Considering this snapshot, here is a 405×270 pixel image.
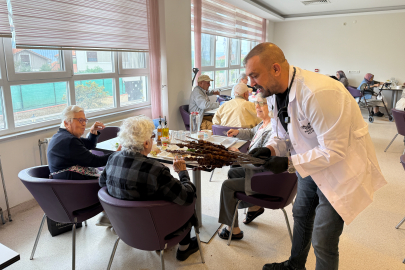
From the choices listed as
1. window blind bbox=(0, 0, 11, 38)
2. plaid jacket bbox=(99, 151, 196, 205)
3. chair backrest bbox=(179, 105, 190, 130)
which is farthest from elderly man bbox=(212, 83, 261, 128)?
window blind bbox=(0, 0, 11, 38)

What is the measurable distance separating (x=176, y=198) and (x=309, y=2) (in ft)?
25.8

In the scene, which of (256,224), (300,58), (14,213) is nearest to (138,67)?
(14,213)

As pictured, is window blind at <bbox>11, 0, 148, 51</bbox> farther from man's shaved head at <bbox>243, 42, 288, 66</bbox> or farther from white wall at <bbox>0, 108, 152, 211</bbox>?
man's shaved head at <bbox>243, 42, 288, 66</bbox>

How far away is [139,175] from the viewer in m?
1.70

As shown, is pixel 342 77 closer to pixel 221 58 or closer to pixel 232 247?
pixel 221 58

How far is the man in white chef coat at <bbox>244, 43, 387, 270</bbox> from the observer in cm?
144

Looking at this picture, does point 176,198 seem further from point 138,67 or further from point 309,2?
point 309,2

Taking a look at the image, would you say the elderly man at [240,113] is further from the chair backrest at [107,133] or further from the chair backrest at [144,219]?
the chair backrest at [144,219]

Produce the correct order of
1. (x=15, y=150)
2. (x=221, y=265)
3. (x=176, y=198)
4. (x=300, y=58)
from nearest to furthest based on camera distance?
1. (x=176, y=198)
2. (x=221, y=265)
3. (x=15, y=150)
4. (x=300, y=58)

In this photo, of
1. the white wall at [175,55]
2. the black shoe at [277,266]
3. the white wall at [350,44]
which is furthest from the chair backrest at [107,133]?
the white wall at [350,44]

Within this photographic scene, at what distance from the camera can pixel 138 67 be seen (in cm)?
476

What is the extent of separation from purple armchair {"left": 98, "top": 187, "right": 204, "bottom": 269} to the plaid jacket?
0.07 m

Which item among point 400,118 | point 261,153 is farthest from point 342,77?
point 261,153

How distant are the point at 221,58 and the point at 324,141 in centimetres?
659
